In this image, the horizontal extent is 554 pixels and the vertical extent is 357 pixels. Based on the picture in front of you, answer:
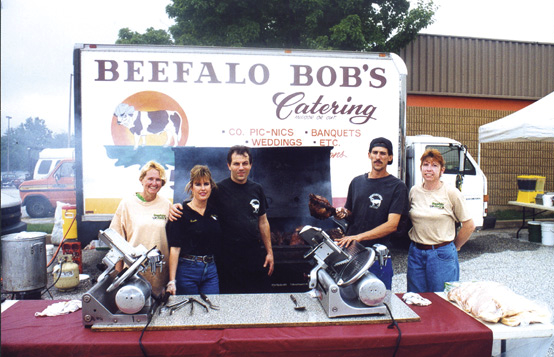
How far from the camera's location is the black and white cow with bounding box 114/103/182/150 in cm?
518

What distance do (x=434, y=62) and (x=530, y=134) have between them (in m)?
4.40

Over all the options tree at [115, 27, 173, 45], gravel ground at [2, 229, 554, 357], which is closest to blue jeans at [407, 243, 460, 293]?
gravel ground at [2, 229, 554, 357]

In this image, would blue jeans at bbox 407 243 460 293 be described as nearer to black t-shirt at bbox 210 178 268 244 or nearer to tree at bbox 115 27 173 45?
black t-shirt at bbox 210 178 268 244

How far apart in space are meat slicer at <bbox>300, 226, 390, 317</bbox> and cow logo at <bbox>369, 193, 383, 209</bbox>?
54 centimetres

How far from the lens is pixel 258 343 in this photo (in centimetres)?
207

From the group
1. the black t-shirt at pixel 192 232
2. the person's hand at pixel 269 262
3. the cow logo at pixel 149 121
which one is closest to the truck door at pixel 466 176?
the cow logo at pixel 149 121

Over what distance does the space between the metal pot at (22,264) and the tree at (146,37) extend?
8.98 m

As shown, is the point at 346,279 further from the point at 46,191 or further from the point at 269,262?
the point at 46,191

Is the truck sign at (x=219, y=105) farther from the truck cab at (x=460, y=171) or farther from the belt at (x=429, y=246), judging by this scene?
the belt at (x=429, y=246)

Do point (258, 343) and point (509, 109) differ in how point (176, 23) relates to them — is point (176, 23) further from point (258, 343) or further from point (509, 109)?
point (258, 343)

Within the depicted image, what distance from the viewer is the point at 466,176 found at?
7.37 m

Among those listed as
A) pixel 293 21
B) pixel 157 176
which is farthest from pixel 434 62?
pixel 157 176

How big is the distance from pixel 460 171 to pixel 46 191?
36.5ft

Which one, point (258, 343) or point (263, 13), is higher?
point (263, 13)
